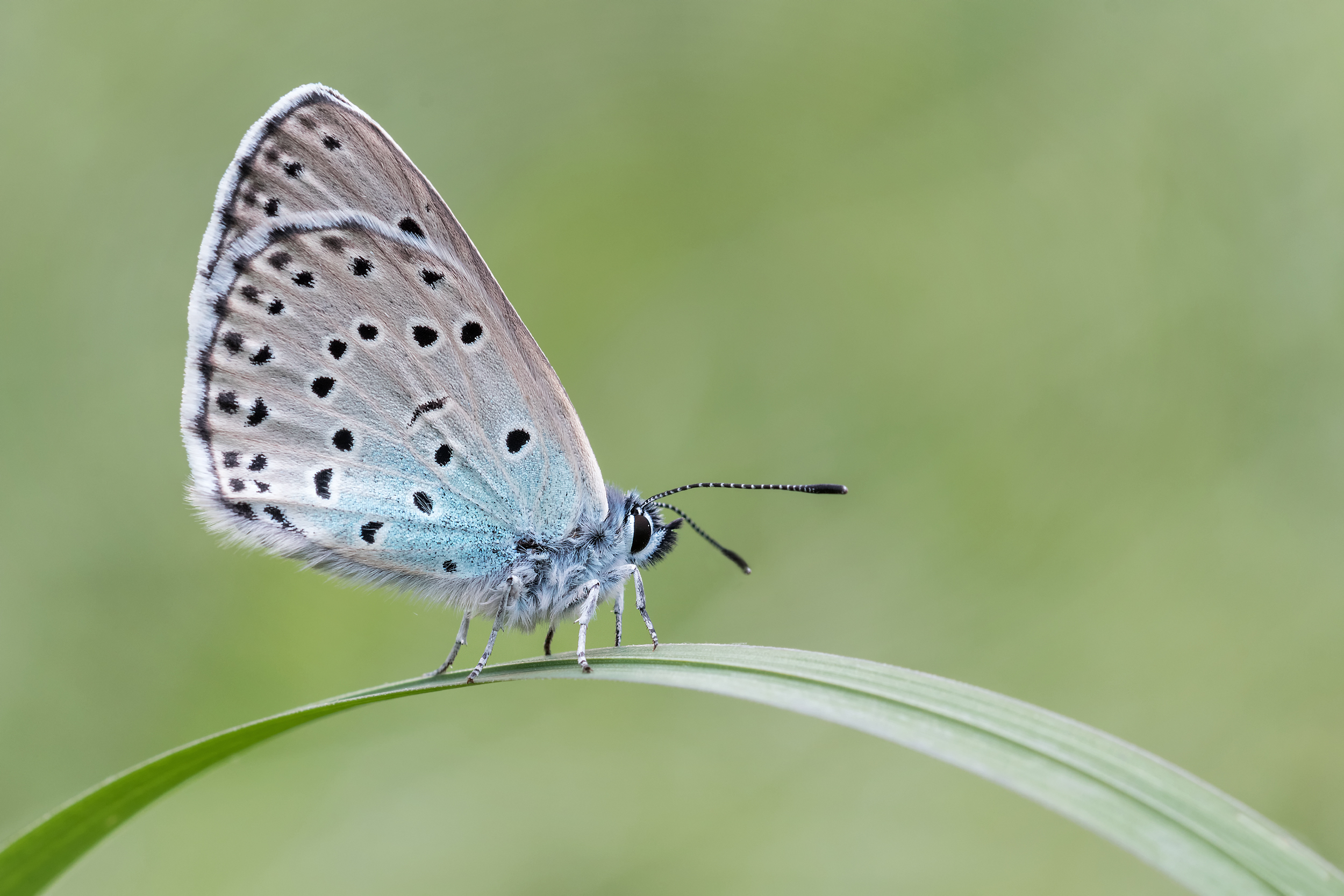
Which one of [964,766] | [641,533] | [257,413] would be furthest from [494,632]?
[964,766]

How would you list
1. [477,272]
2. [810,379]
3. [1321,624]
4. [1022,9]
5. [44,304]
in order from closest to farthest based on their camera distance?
[477,272]
[1321,624]
[44,304]
[810,379]
[1022,9]

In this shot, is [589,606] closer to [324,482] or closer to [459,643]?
[459,643]

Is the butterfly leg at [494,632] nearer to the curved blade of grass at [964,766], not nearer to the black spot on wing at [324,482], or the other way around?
the curved blade of grass at [964,766]

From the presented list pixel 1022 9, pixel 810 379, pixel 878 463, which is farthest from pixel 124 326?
pixel 1022 9

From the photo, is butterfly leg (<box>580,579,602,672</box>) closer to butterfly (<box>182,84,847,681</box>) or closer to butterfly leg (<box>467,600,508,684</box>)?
butterfly (<box>182,84,847,681</box>)

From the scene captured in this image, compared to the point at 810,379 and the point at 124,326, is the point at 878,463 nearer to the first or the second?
the point at 810,379

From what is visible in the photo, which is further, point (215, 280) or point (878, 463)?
point (878, 463)

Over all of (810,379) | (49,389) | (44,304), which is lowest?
(49,389)
